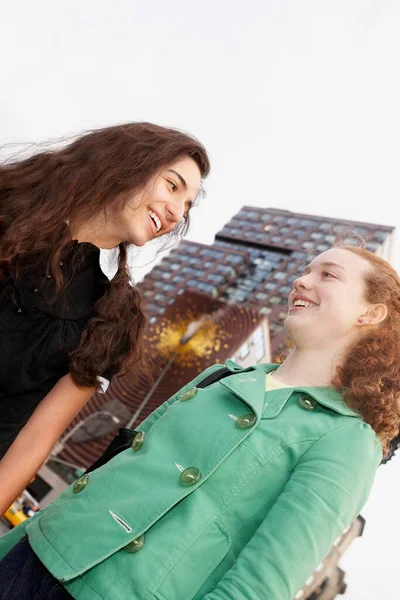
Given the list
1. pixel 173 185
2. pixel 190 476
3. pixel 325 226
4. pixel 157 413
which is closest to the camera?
pixel 190 476

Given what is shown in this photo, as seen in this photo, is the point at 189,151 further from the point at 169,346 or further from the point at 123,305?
the point at 169,346

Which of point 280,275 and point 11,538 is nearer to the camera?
point 11,538

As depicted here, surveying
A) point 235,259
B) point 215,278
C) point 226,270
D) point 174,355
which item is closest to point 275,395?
point 174,355

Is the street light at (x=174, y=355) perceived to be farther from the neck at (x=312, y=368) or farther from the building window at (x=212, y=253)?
the neck at (x=312, y=368)

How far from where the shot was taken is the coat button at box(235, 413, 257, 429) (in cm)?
198

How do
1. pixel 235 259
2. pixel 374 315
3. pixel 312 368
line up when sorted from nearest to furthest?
1. pixel 312 368
2. pixel 374 315
3. pixel 235 259

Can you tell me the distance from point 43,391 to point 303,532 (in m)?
1.65

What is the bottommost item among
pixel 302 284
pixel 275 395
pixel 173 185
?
pixel 275 395

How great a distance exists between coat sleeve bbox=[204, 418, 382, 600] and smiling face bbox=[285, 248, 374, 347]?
65 centimetres

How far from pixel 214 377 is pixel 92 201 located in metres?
1.32

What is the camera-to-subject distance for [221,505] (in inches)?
73.5

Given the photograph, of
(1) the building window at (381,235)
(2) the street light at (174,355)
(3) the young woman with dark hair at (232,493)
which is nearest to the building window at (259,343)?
(2) the street light at (174,355)

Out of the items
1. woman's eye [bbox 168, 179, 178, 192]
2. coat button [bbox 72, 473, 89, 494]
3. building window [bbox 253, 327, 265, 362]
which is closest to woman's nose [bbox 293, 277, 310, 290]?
woman's eye [bbox 168, 179, 178, 192]

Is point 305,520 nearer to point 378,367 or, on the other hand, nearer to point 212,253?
point 378,367
